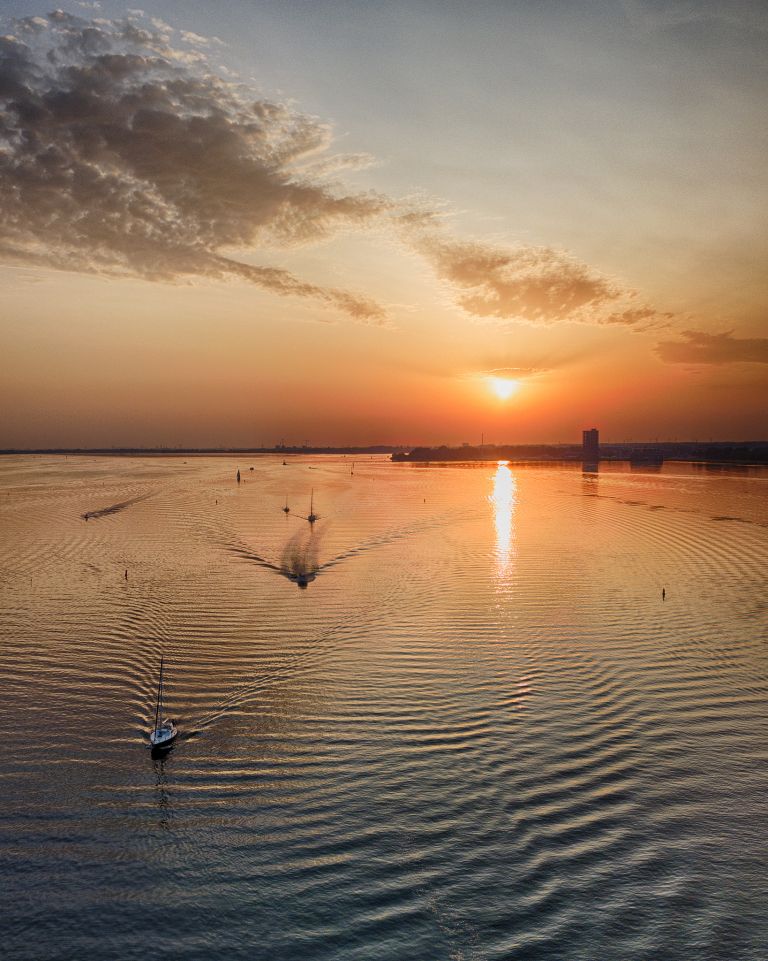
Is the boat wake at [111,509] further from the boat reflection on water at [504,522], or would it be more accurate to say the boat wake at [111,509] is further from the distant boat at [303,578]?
the boat reflection on water at [504,522]

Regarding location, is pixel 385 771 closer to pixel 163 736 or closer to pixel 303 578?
pixel 163 736

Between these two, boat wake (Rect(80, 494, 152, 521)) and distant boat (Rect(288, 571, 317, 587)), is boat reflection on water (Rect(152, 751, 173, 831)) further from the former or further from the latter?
boat wake (Rect(80, 494, 152, 521))

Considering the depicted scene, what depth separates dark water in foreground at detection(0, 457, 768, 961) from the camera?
830 centimetres

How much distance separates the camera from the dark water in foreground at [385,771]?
8.30 meters

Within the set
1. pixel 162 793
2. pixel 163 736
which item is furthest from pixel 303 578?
pixel 162 793

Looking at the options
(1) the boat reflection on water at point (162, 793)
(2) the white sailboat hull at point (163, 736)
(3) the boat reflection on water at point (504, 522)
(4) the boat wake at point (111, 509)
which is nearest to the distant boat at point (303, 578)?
(3) the boat reflection on water at point (504, 522)

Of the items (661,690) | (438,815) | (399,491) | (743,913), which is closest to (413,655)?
(661,690)

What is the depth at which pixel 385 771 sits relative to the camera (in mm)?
11875

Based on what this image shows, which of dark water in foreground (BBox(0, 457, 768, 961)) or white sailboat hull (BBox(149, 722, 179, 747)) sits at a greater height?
white sailboat hull (BBox(149, 722, 179, 747))

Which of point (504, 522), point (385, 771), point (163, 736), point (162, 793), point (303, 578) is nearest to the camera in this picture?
point (162, 793)

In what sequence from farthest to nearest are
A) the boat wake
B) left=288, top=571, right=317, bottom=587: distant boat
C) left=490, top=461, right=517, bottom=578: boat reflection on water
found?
the boat wake < left=490, top=461, right=517, bottom=578: boat reflection on water < left=288, top=571, right=317, bottom=587: distant boat

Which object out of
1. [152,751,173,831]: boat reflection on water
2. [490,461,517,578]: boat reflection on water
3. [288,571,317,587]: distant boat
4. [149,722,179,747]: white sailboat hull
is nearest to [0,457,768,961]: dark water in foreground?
[152,751,173,831]: boat reflection on water

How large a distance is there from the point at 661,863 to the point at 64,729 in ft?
40.4

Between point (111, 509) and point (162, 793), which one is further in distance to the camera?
point (111, 509)
